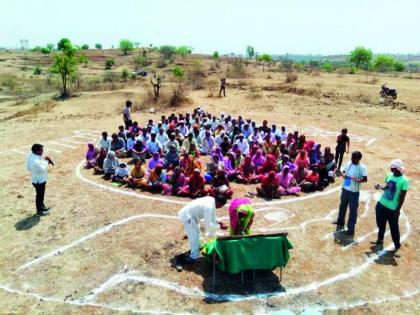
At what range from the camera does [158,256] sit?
785cm

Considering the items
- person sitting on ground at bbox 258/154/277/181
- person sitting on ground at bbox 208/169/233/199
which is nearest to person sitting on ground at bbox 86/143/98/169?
person sitting on ground at bbox 208/169/233/199

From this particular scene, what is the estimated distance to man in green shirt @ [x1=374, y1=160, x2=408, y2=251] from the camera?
769 cm

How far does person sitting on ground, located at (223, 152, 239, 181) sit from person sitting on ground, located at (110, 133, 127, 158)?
4.31 meters

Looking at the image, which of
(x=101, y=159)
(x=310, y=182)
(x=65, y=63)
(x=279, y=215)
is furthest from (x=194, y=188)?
(x=65, y=63)

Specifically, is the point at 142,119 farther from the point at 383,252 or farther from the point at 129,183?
the point at 383,252

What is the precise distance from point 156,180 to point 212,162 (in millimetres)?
2033

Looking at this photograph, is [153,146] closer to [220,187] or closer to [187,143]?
[187,143]

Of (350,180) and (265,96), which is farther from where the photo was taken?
(265,96)

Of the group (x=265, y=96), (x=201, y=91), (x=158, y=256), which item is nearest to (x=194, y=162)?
(x=158, y=256)

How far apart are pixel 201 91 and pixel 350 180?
26.0m

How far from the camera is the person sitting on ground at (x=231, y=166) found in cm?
1238

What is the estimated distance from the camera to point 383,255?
8.02 m

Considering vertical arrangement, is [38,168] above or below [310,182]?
above

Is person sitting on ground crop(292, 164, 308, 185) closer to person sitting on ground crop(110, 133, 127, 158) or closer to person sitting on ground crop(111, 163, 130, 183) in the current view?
person sitting on ground crop(111, 163, 130, 183)
